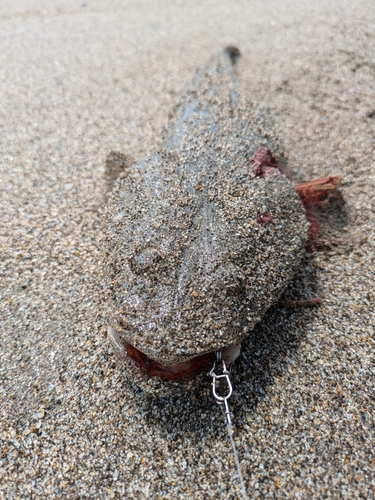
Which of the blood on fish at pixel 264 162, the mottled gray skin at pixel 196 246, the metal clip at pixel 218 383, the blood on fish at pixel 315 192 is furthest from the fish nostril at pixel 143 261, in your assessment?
the blood on fish at pixel 315 192

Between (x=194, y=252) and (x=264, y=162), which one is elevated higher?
(x=264, y=162)

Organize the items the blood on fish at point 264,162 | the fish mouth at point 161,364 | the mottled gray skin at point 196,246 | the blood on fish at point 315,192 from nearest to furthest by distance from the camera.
A: the mottled gray skin at point 196,246 < the fish mouth at point 161,364 < the blood on fish at point 264,162 < the blood on fish at point 315,192

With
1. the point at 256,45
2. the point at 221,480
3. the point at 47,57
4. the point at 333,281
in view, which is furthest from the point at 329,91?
the point at 221,480

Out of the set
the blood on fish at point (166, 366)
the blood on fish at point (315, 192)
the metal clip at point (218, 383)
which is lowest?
the metal clip at point (218, 383)

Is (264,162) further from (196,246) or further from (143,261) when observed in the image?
(143,261)

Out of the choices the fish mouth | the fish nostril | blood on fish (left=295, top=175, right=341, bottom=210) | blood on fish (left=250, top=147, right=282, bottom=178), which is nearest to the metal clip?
the fish mouth

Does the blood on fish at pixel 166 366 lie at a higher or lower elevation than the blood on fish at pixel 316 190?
lower

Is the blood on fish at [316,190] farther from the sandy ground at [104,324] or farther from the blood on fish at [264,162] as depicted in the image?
the blood on fish at [264,162]

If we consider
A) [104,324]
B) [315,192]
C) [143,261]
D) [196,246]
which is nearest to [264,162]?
[315,192]
